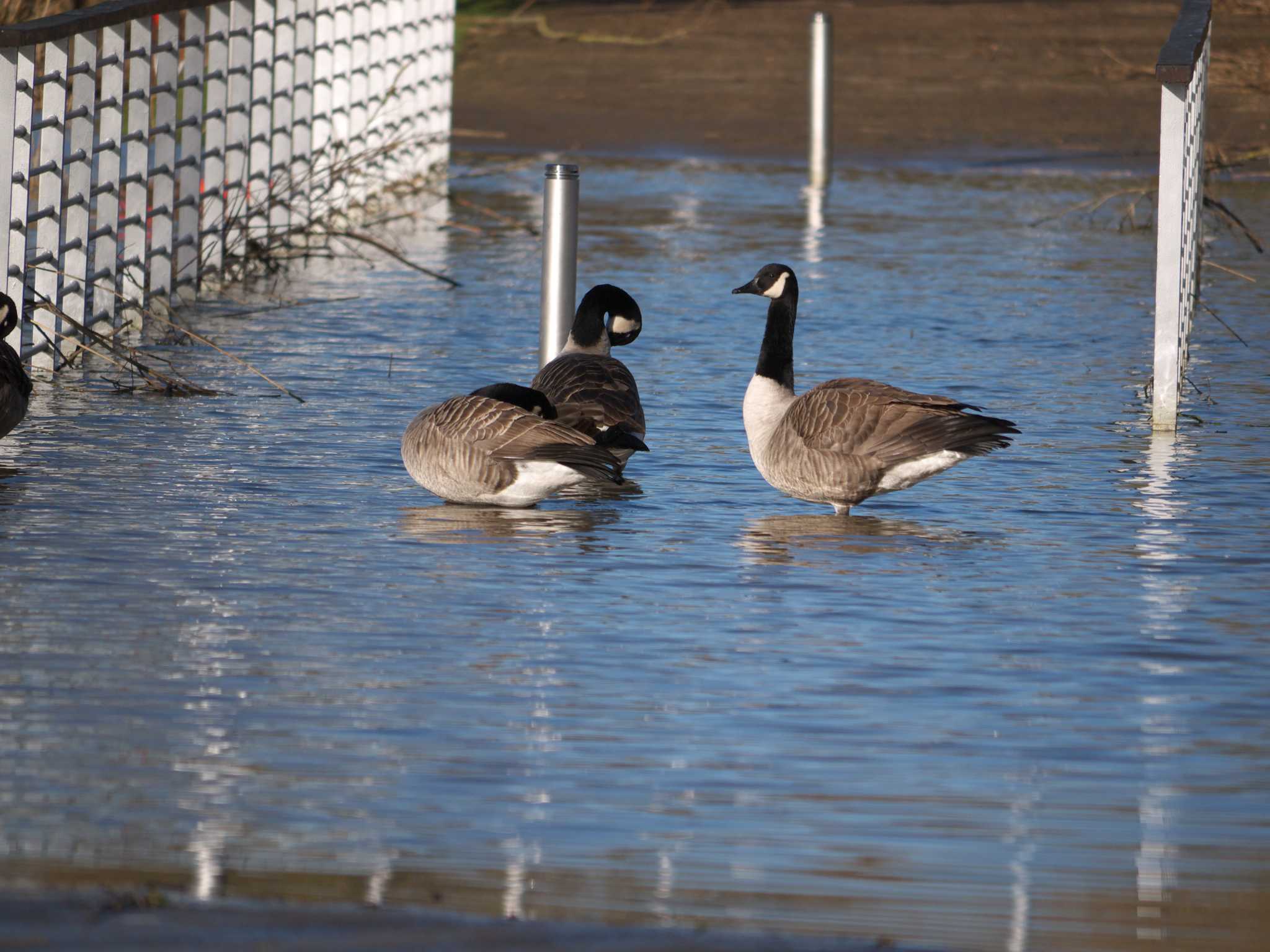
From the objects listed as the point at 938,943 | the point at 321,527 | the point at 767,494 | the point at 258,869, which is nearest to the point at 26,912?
the point at 258,869

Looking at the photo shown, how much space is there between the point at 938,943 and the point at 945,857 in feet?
1.96

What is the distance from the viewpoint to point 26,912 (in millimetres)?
4645

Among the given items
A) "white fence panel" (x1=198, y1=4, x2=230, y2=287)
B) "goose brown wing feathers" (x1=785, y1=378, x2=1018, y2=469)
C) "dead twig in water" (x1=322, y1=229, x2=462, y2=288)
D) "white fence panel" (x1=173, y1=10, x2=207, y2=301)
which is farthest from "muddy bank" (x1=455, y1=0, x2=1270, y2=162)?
"goose brown wing feathers" (x1=785, y1=378, x2=1018, y2=469)

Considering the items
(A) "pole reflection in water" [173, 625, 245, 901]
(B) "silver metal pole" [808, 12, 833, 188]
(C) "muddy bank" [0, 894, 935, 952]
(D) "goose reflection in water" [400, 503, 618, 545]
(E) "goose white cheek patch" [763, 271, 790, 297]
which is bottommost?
(C) "muddy bank" [0, 894, 935, 952]

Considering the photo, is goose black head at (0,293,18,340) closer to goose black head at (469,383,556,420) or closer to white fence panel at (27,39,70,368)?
white fence panel at (27,39,70,368)

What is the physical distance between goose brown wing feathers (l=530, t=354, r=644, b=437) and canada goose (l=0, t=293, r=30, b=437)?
7.42 feet

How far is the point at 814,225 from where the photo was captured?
65.3 ft

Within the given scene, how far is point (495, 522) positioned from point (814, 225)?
1114 cm

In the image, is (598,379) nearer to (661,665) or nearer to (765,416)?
(765,416)

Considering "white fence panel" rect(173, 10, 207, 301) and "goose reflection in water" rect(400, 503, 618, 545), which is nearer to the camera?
"goose reflection in water" rect(400, 503, 618, 545)

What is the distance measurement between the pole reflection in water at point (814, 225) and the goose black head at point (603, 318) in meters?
5.71

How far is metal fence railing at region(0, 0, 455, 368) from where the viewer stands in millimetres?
12398

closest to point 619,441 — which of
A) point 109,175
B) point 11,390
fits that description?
point 11,390

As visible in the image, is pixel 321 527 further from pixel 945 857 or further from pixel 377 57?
pixel 377 57
